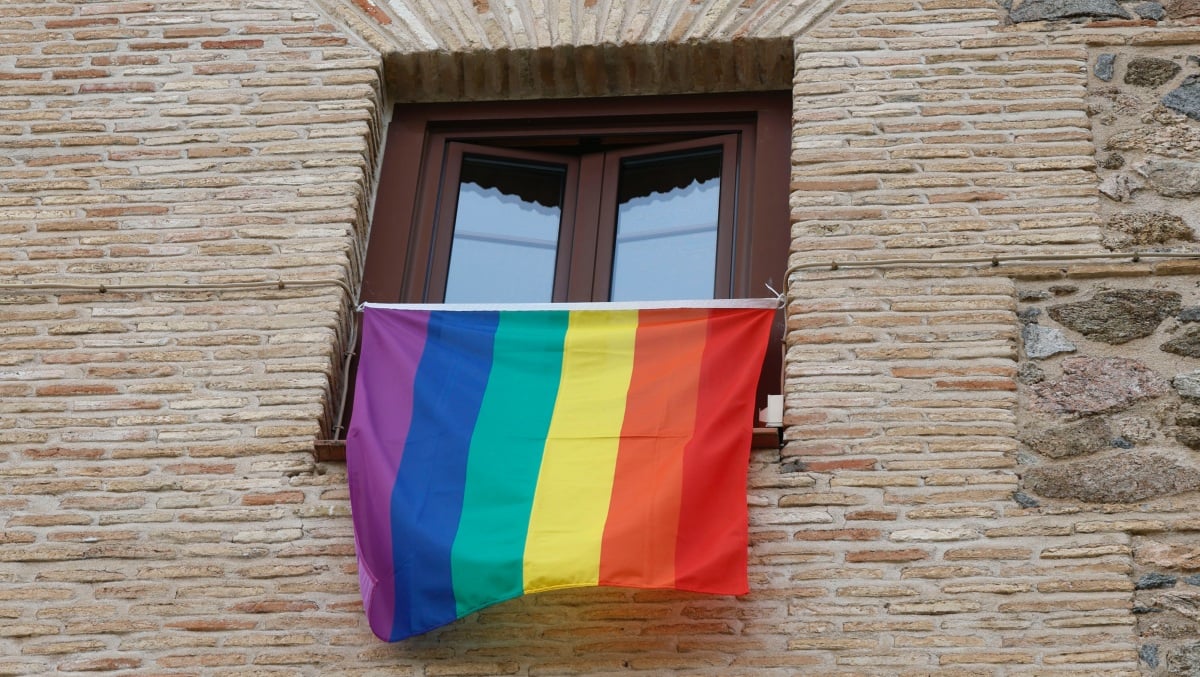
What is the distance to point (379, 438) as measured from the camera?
5.77 meters

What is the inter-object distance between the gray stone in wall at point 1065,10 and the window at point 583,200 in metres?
0.91

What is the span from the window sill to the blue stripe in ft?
0.80

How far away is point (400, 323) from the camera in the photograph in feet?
19.9

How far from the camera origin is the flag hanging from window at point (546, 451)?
5.40m

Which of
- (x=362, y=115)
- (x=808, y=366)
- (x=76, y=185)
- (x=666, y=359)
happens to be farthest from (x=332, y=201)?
(x=808, y=366)

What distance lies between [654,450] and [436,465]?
26.8 inches

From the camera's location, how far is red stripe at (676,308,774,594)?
538cm

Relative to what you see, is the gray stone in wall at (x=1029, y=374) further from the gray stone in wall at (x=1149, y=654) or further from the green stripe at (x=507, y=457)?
the green stripe at (x=507, y=457)

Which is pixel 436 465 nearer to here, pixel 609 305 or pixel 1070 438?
pixel 609 305

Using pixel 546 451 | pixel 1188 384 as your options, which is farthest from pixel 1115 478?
pixel 546 451

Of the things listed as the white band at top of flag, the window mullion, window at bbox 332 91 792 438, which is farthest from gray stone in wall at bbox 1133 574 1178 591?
the window mullion

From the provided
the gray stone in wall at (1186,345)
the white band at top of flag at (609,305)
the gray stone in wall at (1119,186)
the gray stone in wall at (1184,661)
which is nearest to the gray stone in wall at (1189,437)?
the gray stone in wall at (1186,345)

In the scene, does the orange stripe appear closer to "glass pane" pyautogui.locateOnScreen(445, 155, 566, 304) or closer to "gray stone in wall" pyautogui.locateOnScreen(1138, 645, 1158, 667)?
"glass pane" pyautogui.locateOnScreen(445, 155, 566, 304)

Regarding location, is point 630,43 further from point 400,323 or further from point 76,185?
point 76,185
